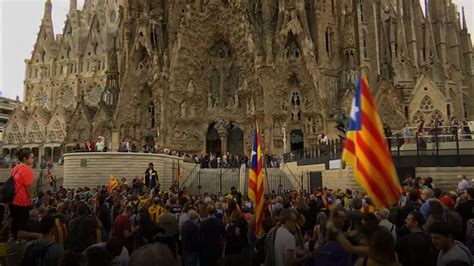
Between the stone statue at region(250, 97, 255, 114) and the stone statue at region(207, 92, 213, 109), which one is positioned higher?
the stone statue at region(207, 92, 213, 109)

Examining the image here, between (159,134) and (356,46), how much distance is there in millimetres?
19997

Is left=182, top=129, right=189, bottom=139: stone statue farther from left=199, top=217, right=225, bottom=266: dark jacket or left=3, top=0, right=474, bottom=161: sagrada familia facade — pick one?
left=199, top=217, right=225, bottom=266: dark jacket

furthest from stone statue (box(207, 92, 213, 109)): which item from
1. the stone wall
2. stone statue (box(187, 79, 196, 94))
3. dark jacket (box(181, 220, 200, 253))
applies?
dark jacket (box(181, 220, 200, 253))

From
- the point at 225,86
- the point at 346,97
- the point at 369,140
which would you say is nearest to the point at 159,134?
the point at 225,86

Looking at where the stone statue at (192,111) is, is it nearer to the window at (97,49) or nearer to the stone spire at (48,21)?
the window at (97,49)

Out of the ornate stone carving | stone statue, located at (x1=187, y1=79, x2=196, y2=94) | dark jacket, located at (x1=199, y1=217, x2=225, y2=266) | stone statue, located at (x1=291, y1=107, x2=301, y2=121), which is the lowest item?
dark jacket, located at (x1=199, y1=217, x2=225, y2=266)

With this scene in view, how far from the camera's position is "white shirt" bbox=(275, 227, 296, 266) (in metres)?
5.16

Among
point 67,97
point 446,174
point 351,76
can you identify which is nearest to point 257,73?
point 351,76

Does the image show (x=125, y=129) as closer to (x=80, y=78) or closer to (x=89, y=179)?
(x=89, y=179)

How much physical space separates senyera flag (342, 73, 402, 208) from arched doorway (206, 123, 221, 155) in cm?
3366

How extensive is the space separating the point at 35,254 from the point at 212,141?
34.8m

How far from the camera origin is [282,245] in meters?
5.21

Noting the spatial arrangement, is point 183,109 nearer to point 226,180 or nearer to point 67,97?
point 226,180

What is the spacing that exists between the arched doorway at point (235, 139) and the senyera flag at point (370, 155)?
3277 cm
